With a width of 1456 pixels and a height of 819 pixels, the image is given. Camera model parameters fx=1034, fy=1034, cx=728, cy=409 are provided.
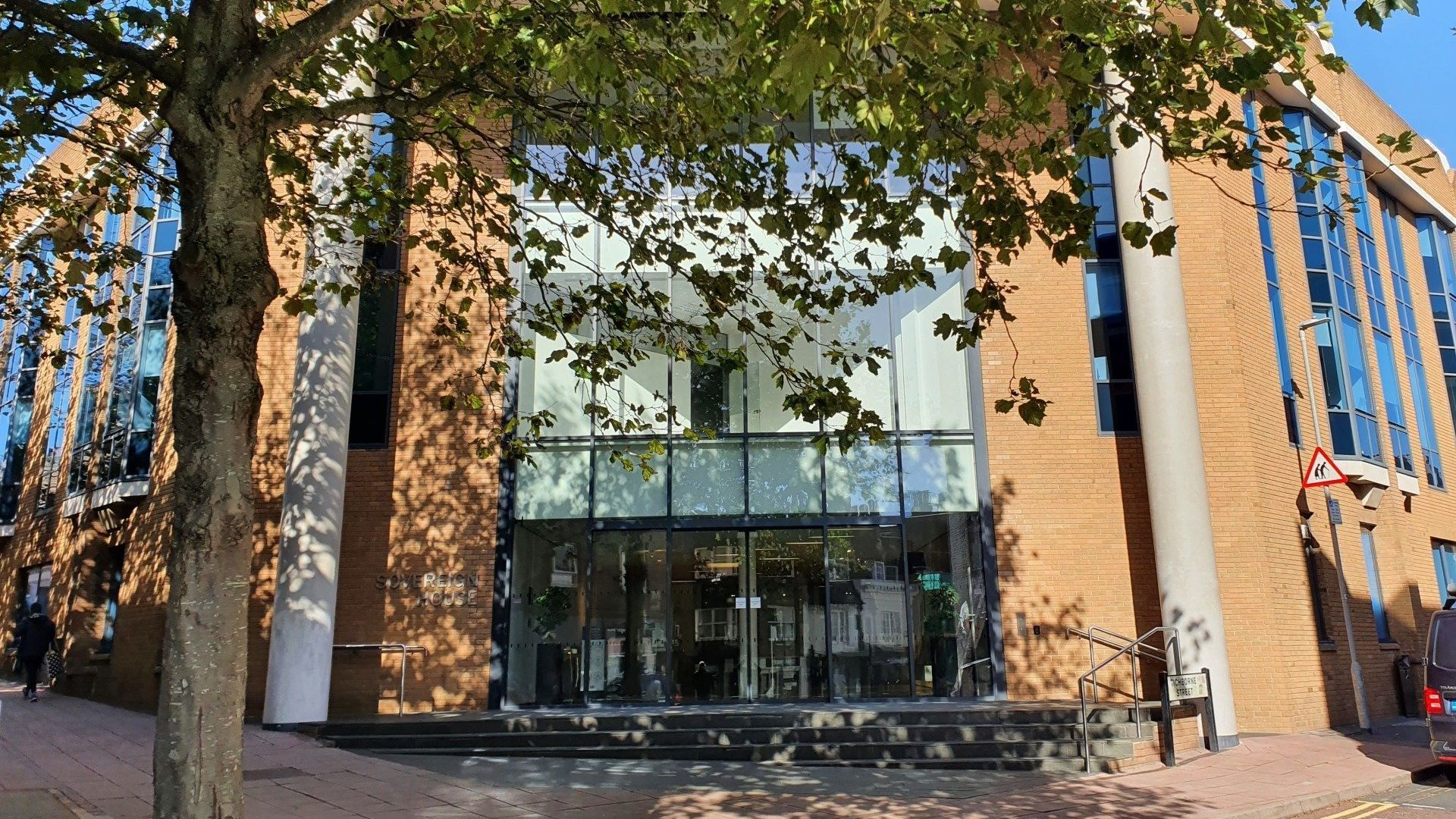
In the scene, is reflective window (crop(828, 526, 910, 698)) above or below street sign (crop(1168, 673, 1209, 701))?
above

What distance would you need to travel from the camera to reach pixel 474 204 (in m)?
8.67

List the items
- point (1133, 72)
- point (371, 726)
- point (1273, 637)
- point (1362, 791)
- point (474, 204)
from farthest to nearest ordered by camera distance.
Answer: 1. point (1273, 637)
2. point (371, 726)
3. point (1362, 791)
4. point (474, 204)
5. point (1133, 72)

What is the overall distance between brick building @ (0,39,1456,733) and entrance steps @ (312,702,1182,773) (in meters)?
1.83

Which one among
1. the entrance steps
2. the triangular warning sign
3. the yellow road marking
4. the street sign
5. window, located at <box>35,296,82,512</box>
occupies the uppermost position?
window, located at <box>35,296,82,512</box>

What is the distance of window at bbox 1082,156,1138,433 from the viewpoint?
14312 millimetres

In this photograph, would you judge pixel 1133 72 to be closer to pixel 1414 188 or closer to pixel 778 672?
pixel 778 672

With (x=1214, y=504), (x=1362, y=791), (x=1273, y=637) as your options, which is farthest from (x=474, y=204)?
(x=1273, y=637)

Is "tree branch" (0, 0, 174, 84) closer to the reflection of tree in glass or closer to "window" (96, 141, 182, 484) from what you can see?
the reflection of tree in glass

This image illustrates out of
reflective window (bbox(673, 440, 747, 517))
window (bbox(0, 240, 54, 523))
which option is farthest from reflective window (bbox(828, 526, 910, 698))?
window (bbox(0, 240, 54, 523))

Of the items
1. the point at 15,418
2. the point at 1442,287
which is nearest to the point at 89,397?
the point at 15,418

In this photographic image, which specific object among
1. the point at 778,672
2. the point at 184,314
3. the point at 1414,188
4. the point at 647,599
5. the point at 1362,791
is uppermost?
the point at 1414,188

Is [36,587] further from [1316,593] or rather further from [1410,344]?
[1410,344]

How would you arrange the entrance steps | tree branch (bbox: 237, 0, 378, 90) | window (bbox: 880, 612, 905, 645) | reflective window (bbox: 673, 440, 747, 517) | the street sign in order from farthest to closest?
reflective window (bbox: 673, 440, 747, 517) < window (bbox: 880, 612, 905, 645) < the street sign < the entrance steps < tree branch (bbox: 237, 0, 378, 90)

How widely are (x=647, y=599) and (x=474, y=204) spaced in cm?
687
